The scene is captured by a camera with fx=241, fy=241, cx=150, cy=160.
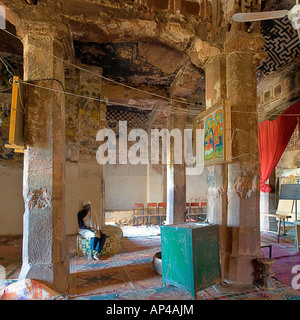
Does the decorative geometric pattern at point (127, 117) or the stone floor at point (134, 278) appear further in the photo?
the decorative geometric pattern at point (127, 117)

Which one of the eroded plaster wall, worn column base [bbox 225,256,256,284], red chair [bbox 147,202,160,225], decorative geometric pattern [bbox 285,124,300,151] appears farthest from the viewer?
red chair [bbox 147,202,160,225]

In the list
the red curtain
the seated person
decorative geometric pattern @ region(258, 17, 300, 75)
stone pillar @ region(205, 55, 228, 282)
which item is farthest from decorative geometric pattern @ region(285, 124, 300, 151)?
the seated person

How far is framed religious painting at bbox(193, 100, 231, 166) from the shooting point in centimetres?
399

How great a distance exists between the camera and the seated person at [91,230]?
532 centimetres

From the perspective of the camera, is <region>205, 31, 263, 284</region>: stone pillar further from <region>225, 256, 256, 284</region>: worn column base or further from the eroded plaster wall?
the eroded plaster wall

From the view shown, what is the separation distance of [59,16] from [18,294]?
4.21 m

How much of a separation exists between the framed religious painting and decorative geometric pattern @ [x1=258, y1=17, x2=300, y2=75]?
10.5 ft

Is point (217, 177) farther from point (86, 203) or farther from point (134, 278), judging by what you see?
point (86, 203)

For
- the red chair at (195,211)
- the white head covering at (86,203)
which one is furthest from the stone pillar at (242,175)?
the red chair at (195,211)

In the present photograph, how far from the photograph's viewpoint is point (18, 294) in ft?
10.7

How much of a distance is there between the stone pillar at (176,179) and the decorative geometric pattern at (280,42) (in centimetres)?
288

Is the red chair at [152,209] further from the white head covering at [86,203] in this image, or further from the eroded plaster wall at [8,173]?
the eroded plaster wall at [8,173]

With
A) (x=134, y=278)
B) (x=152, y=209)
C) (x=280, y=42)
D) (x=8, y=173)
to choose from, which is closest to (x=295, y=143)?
(x=280, y=42)
